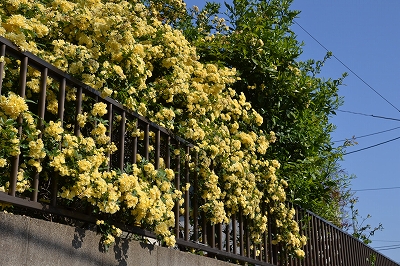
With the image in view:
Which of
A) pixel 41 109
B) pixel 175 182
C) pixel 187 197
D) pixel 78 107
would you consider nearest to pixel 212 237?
pixel 187 197

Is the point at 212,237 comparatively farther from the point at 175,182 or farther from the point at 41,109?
the point at 41,109

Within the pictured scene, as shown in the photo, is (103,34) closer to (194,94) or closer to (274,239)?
(194,94)

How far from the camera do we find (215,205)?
5047 mm

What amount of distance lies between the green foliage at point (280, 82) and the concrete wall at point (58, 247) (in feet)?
9.78

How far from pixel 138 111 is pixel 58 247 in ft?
4.72

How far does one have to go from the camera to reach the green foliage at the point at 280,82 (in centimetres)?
667

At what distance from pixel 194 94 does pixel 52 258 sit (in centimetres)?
228

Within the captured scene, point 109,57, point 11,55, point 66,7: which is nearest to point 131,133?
point 109,57

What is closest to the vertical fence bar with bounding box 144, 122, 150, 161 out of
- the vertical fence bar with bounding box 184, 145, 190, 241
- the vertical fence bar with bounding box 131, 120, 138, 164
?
the vertical fence bar with bounding box 131, 120, 138, 164

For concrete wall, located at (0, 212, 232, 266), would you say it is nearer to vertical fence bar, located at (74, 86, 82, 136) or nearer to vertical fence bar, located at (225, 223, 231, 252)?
vertical fence bar, located at (74, 86, 82, 136)

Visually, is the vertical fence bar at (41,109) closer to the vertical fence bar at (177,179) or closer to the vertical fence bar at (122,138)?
the vertical fence bar at (122,138)

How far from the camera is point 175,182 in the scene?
4.72 metres

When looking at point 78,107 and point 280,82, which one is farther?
point 280,82

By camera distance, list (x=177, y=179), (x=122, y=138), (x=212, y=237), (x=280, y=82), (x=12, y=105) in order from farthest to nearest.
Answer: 1. (x=280, y=82)
2. (x=212, y=237)
3. (x=177, y=179)
4. (x=122, y=138)
5. (x=12, y=105)
